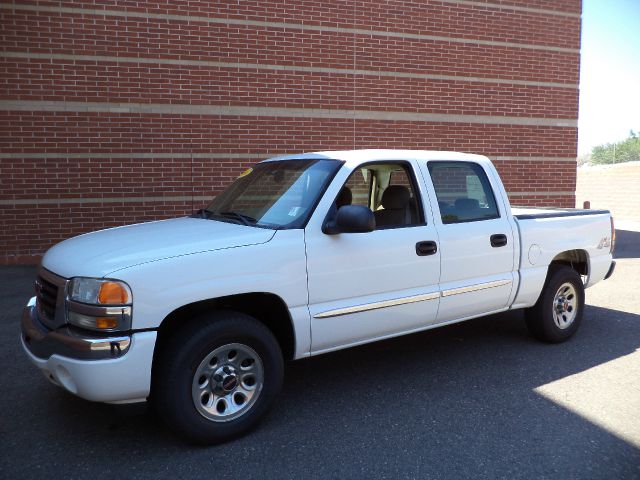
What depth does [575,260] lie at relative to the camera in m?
5.48

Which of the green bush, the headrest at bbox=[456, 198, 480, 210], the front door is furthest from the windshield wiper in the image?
the green bush

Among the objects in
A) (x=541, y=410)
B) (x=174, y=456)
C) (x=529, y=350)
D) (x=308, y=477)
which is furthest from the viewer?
(x=529, y=350)

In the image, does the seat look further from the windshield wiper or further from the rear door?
the windshield wiper

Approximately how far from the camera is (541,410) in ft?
12.2

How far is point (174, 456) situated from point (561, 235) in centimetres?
399

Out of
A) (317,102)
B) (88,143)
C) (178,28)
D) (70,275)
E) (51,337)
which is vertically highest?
(178,28)

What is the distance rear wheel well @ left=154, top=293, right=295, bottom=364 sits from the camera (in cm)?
330

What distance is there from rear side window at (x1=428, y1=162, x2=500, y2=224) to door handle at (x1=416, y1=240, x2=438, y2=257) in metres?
0.27

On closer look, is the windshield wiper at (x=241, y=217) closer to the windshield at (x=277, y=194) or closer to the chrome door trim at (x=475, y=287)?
the windshield at (x=277, y=194)

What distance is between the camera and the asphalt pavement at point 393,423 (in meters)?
3.01

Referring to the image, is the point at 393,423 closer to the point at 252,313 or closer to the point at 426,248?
the point at 252,313

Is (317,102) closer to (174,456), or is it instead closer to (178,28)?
(178,28)

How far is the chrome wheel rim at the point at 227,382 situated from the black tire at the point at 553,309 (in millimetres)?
3000

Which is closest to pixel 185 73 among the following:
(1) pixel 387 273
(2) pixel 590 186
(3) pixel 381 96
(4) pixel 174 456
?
(3) pixel 381 96
